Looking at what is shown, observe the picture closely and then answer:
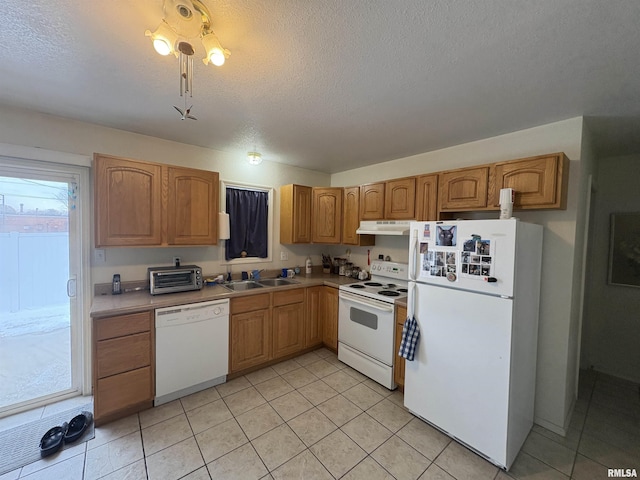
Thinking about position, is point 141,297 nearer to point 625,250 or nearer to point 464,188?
point 464,188

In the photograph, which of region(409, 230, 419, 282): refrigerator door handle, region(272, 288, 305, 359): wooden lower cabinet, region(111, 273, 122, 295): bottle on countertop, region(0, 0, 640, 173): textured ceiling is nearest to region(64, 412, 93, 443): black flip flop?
region(111, 273, 122, 295): bottle on countertop

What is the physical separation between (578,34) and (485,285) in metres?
1.42

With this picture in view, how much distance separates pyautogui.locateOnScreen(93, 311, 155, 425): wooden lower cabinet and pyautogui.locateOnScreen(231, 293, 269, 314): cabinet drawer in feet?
2.47

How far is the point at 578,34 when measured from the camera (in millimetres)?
1236

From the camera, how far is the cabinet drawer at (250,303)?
278 cm

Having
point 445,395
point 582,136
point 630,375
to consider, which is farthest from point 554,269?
point 630,375

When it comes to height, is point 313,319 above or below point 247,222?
below

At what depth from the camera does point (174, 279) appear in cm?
271

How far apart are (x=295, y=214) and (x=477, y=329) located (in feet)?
8.23

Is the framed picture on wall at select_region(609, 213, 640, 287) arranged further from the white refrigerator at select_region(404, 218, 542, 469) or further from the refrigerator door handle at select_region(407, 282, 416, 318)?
the refrigerator door handle at select_region(407, 282, 416, 318)

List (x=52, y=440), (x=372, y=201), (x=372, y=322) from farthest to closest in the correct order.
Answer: (x=372, y=201) < (x=372, y=322) < (x=52, y=440)

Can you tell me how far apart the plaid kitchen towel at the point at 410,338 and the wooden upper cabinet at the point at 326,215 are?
5.47ft

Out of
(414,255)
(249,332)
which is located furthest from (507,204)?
(249,332)

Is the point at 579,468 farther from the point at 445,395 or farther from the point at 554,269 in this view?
the point at 554,269
